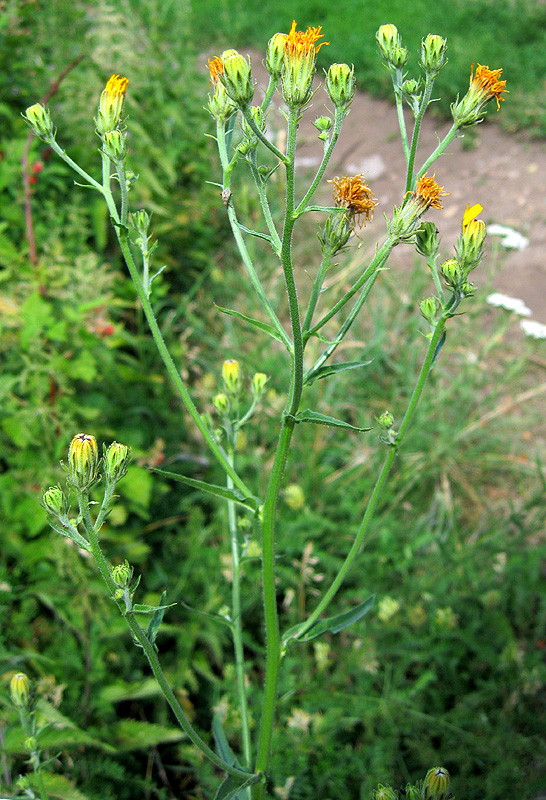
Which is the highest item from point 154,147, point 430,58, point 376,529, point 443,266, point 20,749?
point 154,147

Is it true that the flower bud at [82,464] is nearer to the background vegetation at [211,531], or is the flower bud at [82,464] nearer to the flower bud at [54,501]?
the flower bud at [54,501]

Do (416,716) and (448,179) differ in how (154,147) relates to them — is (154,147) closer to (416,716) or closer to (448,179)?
(448,179)

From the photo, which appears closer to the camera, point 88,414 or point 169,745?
point 169,745

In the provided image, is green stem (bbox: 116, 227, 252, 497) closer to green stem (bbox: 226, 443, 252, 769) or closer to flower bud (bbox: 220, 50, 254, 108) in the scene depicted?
green stem (bbox: 226, 443, 252, 769)

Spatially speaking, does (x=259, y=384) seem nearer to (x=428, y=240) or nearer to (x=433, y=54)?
(x=428, y=240)

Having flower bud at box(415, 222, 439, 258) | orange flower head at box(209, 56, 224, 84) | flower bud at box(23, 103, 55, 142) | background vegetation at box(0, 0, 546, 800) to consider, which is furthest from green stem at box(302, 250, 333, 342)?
background vegetation at box(0, 0, 546, 800)

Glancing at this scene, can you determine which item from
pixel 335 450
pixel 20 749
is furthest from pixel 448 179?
pixel 20 749
